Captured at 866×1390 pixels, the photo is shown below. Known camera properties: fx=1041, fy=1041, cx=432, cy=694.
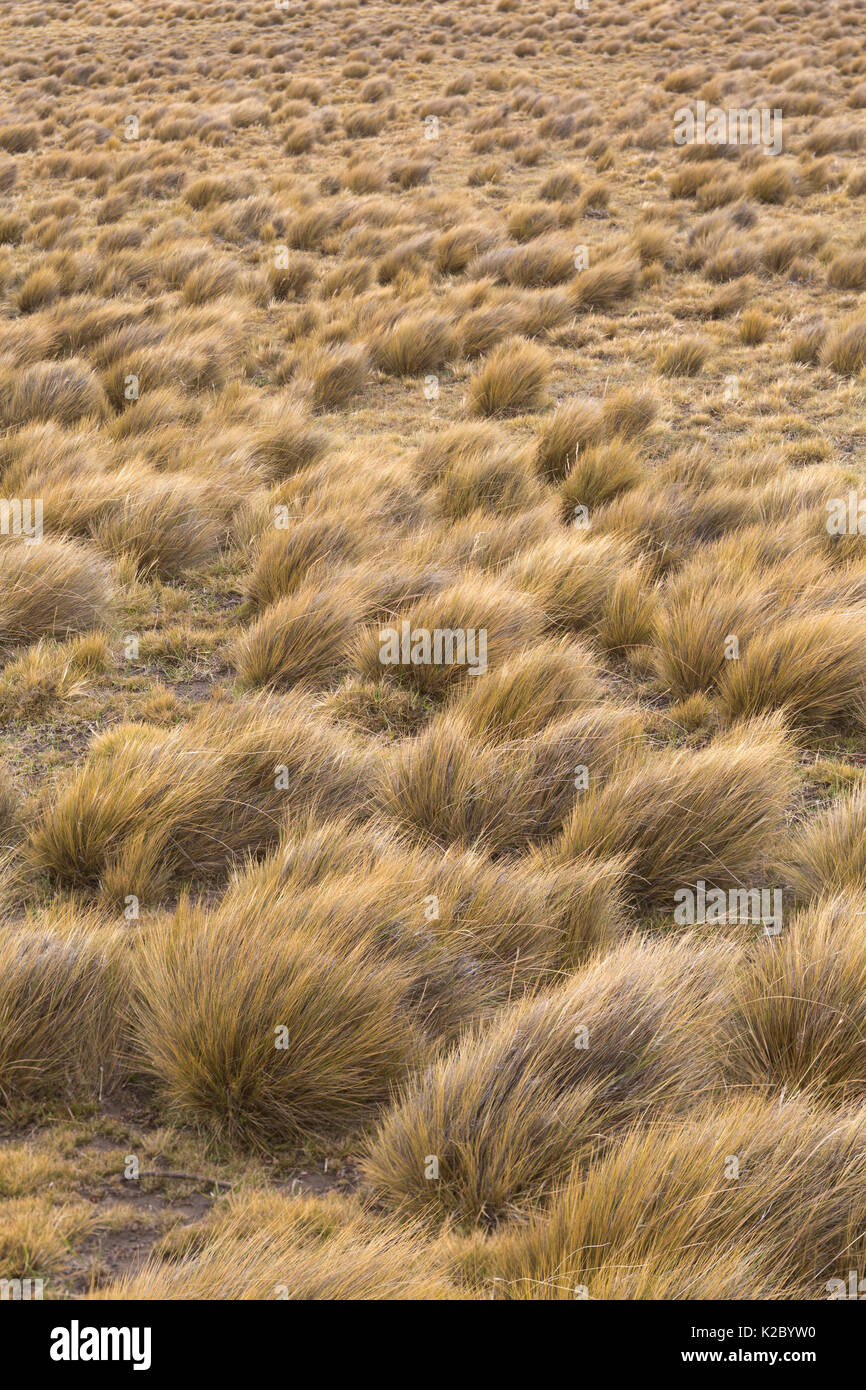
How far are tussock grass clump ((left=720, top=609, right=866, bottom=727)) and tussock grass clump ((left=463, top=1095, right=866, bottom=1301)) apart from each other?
2080 mm

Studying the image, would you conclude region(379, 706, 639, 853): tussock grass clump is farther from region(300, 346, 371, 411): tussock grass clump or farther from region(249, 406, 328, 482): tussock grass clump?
region(300, 346, 371, 411): tussock grass clump

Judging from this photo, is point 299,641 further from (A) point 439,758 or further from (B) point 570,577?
(B) point 570,577

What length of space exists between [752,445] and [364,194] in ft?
28.1

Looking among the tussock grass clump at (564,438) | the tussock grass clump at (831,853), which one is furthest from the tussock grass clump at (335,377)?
the tussock grass clump at (831,853)

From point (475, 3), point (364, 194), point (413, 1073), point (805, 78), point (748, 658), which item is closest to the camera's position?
point (413, 1073)

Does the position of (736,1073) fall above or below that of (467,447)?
below

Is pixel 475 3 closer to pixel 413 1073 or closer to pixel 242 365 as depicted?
pixel 242 365

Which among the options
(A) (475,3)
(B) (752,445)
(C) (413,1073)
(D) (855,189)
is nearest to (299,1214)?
(C) (413,1073)

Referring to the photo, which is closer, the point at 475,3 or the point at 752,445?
the point at 752,445

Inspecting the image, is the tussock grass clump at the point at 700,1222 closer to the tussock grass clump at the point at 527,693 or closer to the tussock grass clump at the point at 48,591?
the tussock grass clump at the point at 527,693

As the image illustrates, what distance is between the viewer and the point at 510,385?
24.7 ft

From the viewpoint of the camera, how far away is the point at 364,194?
13.2 metres

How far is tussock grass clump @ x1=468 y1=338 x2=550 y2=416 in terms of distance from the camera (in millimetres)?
7496

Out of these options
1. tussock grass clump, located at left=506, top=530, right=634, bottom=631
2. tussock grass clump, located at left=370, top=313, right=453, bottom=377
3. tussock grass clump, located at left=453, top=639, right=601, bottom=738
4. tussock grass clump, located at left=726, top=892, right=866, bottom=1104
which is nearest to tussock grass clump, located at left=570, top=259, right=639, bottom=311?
tussock grass clump, located at left=370, top=313, right=453, bottom=377
